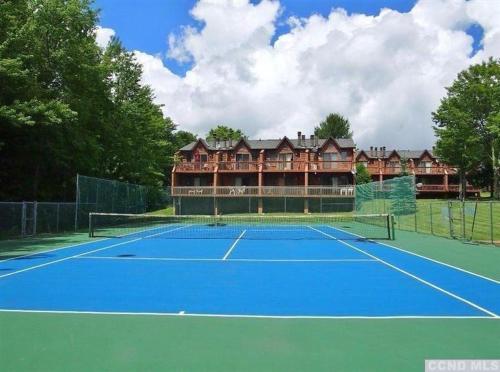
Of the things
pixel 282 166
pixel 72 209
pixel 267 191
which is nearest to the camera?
pixel 72 209

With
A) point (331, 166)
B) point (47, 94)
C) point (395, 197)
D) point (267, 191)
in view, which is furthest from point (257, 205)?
point (47, 94)

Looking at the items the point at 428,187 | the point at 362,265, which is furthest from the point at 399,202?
the point at 428,187

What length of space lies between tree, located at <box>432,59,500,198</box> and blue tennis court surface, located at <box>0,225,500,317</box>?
1739 inches

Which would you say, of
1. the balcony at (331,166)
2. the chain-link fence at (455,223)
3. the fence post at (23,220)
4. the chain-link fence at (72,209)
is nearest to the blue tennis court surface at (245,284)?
the fence post at (23,220)

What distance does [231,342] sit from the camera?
671 cm

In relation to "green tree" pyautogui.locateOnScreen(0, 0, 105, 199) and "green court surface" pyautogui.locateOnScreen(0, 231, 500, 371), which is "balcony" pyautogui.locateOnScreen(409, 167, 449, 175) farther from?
"green court surface" pyautogui.locateOnScreen(0, 231, 500, 371)

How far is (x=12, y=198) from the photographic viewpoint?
32.2 m

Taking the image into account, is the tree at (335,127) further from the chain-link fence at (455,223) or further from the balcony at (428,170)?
the chain-link fence at (455,223)

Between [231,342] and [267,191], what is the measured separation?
49.3 meters

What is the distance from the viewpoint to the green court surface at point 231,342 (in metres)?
5.84

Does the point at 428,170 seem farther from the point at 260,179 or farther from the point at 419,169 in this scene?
the point at 260,179

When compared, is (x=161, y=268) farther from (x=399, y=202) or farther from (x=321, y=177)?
(x=321, y=177)

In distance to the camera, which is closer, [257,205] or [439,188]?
[257,205]

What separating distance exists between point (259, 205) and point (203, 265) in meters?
41.1
